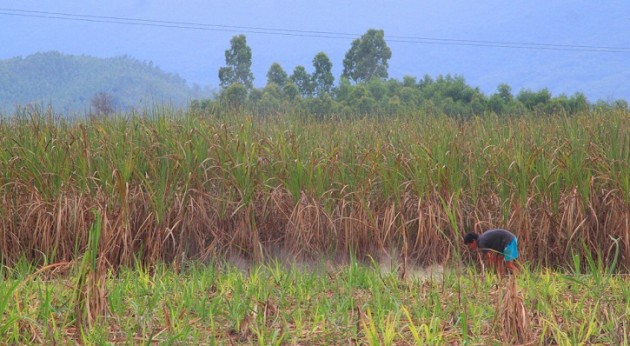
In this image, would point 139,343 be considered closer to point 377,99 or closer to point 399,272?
point 399,272

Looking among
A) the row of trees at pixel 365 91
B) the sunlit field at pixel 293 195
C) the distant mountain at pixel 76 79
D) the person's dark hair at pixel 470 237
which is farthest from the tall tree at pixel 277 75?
the distant mountain at pixel 76 79

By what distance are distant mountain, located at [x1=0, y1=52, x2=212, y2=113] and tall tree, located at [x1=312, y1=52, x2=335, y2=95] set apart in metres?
79.3

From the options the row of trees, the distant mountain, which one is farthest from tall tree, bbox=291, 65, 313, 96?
the distant mountain

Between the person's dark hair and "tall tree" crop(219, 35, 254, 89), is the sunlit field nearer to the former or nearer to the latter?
the person's dark hair

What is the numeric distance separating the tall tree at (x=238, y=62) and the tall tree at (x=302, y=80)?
11.3 feet

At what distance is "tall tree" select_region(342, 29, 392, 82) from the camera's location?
151ft

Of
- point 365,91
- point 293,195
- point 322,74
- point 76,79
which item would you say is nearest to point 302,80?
point 322,74

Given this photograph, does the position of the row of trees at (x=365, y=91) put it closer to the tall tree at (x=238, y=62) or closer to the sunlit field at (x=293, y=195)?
the tall tree at (x=238, y=62)

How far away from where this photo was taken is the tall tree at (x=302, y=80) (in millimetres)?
44250

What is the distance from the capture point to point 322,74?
43500mm

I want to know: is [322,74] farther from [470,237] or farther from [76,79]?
[76,79]

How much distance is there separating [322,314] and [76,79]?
5271 inches

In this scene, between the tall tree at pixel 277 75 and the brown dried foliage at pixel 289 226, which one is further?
the tall tree at pixel 277 75

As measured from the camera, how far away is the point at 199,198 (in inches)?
260
